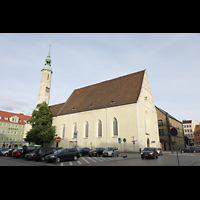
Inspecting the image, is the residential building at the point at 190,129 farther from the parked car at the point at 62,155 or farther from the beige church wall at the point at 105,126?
the parked car at the point at 62,155

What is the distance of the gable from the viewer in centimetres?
3109

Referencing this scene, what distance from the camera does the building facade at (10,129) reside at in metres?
53.1

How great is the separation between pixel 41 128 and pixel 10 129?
93.6ft

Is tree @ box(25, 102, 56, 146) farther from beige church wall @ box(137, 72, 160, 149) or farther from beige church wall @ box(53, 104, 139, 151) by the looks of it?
beige church wall @ box(137, 72, 160, 149)

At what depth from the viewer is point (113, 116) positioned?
30359 millimetres

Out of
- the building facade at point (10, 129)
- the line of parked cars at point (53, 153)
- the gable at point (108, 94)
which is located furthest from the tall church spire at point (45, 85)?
the line of parked cars at point (53, 153)

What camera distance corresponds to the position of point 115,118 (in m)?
30.3

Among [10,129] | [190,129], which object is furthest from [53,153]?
[190,129]

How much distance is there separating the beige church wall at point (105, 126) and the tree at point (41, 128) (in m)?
3.87

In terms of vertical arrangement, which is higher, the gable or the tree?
the gable

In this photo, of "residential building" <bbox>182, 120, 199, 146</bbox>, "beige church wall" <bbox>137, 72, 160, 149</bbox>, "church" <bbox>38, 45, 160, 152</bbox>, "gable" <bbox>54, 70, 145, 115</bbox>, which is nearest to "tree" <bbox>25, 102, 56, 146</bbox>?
"church" <bbox>38, 45, 160, 152</bbox>
